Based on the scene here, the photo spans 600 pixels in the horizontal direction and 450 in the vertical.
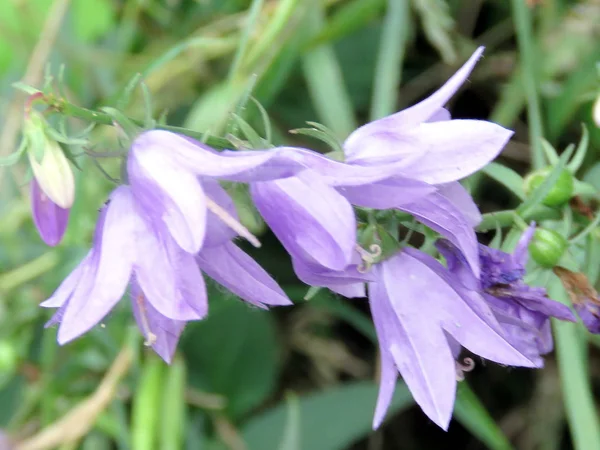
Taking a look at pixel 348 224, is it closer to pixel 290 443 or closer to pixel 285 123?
pixel 290 443

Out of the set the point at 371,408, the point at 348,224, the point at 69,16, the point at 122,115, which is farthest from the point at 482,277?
the point at 69,16

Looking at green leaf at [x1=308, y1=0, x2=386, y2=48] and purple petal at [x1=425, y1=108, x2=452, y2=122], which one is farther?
green leaf at [x1=308, y1=0, x2=386, y2=48]

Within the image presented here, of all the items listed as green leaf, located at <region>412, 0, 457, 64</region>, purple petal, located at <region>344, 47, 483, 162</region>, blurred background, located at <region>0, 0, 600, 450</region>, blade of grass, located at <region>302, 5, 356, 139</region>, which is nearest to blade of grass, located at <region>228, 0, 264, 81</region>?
blurred background, located at <region>0, 0, 600, 450</region>

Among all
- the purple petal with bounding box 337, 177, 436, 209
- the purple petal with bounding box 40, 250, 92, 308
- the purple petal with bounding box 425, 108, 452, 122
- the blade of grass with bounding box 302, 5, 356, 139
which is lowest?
the blade of grass with bounding box 302, 5, 356, 139

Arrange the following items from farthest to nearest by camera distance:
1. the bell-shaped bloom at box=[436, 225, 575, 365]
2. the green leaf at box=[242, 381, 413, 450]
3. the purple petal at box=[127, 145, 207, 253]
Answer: the green leaf at box=[242, 381, 413, 450] → the bell-shaped bloom at box=[436, 225, 575, 365] → the purple petal at box=[127, 145, 207, 253]

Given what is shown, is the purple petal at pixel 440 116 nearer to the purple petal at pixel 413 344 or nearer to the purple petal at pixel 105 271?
the purple petal at pixel 413 344

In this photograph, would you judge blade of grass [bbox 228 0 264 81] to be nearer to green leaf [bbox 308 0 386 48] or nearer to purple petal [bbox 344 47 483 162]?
green leaf [bbox 308 0 386 48]

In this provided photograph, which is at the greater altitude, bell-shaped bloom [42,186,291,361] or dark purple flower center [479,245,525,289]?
bell-shaped bloom [42,186,291,361]
